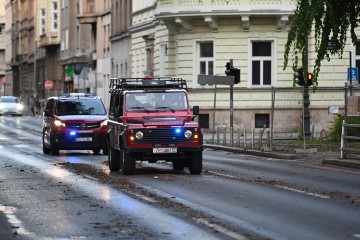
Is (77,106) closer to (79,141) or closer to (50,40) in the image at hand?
(79,141)

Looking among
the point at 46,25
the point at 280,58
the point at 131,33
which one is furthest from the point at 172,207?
the point at 46,25

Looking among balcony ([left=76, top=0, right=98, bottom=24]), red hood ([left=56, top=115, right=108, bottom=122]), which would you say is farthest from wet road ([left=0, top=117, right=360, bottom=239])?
balcony ([left=76, top=0, right=98, bottom=24])

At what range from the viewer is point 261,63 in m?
56.3

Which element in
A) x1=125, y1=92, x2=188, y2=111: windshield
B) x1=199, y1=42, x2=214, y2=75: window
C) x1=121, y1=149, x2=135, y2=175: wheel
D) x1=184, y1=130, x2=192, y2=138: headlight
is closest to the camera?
x1=184, y1=130, x2=192, y2=138: headlight

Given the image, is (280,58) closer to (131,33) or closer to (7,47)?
(131,33)

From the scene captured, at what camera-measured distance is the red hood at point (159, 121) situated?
1007 inches

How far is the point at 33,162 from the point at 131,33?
3861cm

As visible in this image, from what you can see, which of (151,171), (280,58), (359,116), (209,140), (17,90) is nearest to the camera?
(151,171)

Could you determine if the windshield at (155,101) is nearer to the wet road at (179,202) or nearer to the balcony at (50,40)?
the wet road at (179,202)

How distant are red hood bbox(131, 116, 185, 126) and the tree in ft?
12.5

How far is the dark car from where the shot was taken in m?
36.8

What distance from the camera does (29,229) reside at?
14547 mm

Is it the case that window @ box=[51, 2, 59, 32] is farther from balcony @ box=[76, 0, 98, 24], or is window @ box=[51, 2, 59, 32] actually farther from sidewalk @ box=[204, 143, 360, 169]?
sidewalk @ box=[204, 143, 360, 169]

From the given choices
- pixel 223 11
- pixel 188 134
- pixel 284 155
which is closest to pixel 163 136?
pixel 188 134
